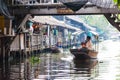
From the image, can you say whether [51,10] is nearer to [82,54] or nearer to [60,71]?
[60,71]

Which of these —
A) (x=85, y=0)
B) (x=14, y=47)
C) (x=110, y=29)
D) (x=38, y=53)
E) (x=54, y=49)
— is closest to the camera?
(x=85, y=0)

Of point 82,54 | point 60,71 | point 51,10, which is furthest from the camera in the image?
point 82,54

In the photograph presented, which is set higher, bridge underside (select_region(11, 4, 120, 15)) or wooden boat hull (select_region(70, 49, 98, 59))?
bridge underside (select_region(11, 4, 120, 15))

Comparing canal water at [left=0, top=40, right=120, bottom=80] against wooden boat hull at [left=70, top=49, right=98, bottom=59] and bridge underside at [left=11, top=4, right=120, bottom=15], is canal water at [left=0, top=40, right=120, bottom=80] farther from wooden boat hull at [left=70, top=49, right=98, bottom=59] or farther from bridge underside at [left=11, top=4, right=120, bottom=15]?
bridge underside at [left=11, top=4, right=120, bottom=15]

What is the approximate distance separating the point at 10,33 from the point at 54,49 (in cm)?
1610

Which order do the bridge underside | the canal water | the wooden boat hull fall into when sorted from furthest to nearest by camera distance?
the wooden boat hull → the bridge underside → the canal water

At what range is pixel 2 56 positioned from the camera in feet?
72.2

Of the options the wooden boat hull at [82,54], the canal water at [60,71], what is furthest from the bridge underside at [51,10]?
the wooden boat hull at [82,54]

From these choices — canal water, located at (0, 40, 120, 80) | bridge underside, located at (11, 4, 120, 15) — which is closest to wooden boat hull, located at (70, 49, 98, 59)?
canal water, located at (0, 40, 120, 80)

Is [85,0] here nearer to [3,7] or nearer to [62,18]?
[3,7]

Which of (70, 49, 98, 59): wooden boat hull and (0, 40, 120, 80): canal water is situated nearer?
(0, 40, 120, 80): canal water

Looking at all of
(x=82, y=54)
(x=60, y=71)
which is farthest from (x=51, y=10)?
(x=82, y=54)

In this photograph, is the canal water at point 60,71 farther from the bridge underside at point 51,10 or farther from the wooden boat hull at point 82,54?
the bridge underside at point 51,10

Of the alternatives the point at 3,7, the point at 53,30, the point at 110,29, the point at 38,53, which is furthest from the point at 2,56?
the point at 110,29
